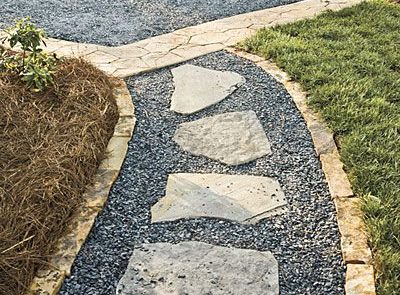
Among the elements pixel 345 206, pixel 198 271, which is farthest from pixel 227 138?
pixel 198 271

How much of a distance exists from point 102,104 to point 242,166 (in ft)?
2.91

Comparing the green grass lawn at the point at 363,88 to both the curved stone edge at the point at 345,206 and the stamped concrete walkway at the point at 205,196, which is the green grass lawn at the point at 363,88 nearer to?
the curved stone edge at the point at 345,206

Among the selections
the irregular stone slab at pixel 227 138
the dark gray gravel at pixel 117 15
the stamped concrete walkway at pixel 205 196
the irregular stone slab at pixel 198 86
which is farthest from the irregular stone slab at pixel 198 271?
the dark gray gravel at pixel 117 15

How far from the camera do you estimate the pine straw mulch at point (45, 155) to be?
7.47 ft

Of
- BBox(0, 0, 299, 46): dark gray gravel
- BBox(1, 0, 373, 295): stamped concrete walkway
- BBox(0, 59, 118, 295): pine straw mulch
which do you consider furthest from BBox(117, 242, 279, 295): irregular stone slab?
BBox(0, 0, 299, 46): dark gray gravel

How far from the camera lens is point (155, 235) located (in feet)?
8.21

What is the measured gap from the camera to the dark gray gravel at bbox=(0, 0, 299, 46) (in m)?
4.68

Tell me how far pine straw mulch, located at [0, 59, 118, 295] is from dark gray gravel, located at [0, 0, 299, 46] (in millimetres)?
1041

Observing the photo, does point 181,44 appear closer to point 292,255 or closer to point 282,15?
point 282,15

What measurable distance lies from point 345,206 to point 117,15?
3203 mm

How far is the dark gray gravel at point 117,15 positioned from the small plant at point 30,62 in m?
1.13

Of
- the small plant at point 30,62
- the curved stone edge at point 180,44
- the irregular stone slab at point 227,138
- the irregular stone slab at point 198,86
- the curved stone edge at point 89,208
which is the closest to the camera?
the curved stone edge at point 89,208

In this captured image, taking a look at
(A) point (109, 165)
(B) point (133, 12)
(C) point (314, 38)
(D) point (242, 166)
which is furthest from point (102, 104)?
(B) point (133, 12)

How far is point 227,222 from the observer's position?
8.46 ft
